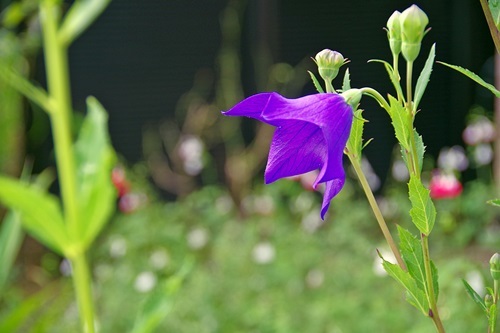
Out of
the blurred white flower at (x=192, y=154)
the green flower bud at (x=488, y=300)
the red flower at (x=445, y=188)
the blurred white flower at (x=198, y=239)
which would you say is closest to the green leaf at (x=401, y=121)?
the green flower bud at (x=488, y=300)

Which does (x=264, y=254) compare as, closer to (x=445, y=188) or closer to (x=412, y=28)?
(x=445, y=188)

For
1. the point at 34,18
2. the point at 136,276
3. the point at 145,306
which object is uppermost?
the point at 145,306

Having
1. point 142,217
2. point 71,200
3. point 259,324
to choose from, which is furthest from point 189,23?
point 71,200

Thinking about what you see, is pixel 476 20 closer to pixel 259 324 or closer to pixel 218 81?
pixel 218 81

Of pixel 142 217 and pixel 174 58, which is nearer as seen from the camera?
pixel 142 217

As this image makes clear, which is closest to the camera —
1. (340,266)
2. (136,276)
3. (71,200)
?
(71,200)

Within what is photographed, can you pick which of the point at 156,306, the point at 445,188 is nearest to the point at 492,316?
the point at 156,306

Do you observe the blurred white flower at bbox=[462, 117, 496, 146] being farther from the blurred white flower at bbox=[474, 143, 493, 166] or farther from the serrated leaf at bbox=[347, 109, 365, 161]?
the serrated leaf at bbox=[347, 109, 365, 161]
